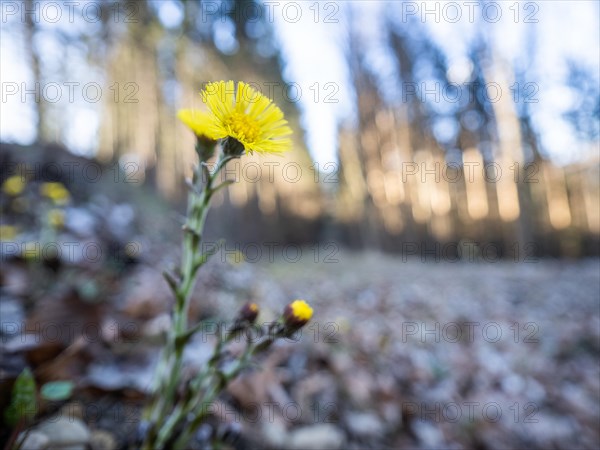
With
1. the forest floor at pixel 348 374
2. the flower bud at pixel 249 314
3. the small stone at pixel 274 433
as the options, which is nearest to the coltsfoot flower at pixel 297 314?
the flower bud at pixel 249 314

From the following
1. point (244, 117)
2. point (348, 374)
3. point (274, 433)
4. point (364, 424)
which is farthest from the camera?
point (348, 374)

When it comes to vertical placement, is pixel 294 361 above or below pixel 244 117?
below

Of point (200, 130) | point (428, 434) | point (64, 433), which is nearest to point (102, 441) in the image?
point (64, 433)

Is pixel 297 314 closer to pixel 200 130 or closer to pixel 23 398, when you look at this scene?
pixel 200 130

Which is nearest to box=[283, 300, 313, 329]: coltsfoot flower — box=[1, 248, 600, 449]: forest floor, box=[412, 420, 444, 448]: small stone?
box=[1, 248, 600, 449]: forest floor

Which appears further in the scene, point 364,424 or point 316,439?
point 364,424

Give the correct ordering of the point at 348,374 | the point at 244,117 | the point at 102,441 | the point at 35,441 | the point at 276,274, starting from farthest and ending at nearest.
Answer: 1. the point at 276,274
2. the point at 348,374
3. the point at 102,441
4. the point at 35,441
5. the point at 244,117

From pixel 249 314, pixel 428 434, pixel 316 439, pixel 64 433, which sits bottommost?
pixel 428 434
